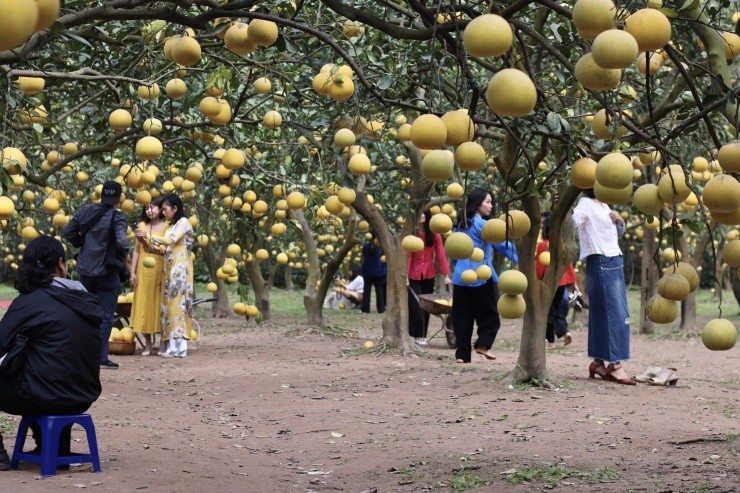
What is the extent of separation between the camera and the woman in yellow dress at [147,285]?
36.0 ft

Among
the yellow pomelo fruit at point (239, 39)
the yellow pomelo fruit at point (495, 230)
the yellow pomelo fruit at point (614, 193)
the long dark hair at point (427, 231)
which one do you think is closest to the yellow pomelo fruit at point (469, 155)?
the yellow pomelo fruit at point (614, 193)

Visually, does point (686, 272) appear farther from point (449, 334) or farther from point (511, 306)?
point (449, 334)

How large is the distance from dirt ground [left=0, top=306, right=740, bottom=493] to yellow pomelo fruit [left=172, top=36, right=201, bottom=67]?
1.93 metres

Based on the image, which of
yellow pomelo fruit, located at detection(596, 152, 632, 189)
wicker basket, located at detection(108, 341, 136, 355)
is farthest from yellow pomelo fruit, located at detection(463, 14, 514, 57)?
wicker basket, located at detection(108, 341, 136, 355)

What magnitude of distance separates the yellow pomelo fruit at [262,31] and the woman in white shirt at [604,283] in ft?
15.9

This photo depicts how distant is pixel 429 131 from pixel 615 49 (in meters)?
0.60

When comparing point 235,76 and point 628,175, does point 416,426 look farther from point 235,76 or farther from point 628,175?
point 628,175

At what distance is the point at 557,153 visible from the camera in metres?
4.21

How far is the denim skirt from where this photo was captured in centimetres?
842

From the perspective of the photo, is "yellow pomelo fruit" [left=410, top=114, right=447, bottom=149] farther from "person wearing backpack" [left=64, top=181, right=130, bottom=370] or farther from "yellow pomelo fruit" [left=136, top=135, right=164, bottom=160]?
"person wearing backpack" [left=64, top=181, right=130, bottom=370]

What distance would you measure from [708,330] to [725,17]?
629 centimetres

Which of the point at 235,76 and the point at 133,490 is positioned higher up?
the point at 235,76

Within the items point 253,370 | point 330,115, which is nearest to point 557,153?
point 330,115

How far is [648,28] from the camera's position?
2678 millimetres
